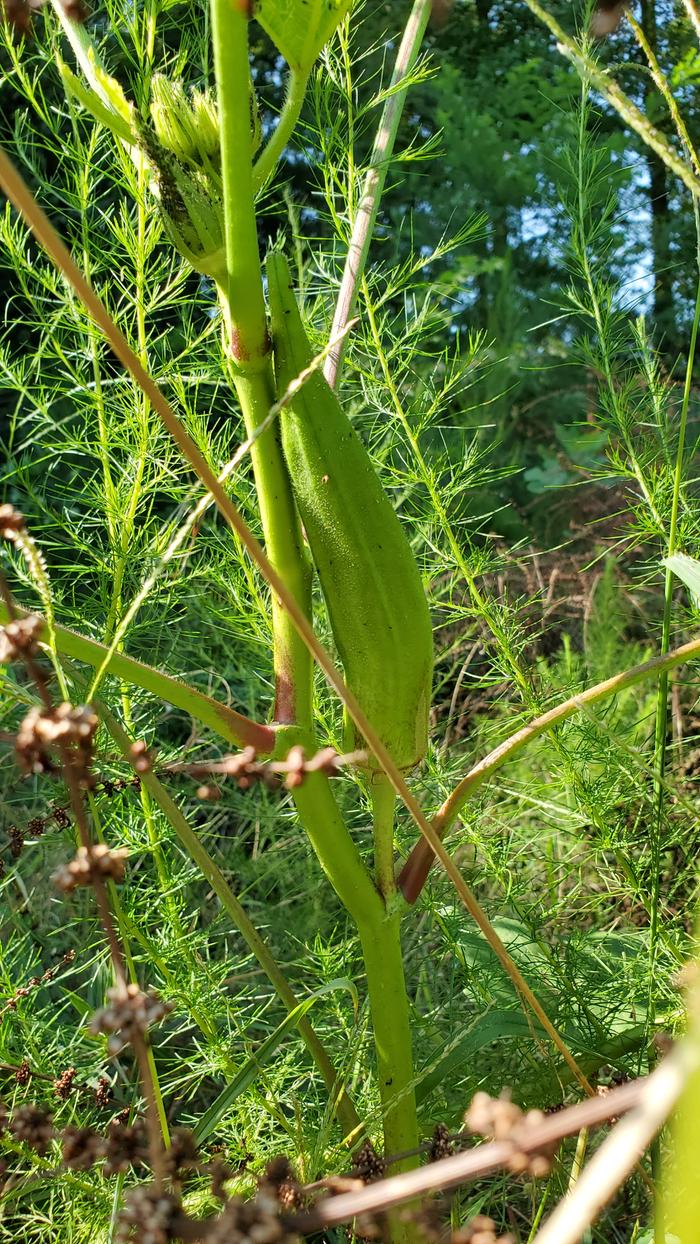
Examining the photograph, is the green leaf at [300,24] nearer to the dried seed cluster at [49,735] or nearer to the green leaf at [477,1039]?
the dried seed cluster at [49,735]

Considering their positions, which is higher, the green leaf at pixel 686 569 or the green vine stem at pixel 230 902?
the green leaf at pixel 686 569

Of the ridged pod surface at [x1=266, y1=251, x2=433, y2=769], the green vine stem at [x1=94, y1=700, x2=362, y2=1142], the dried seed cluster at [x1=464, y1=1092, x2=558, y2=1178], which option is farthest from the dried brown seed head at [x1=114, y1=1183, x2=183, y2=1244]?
the ridged pod surface at [x1=266, y1=251, x2=433, y2=769]

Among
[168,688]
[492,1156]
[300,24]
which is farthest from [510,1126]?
[300,24]

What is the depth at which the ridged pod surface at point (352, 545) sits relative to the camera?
72 cm

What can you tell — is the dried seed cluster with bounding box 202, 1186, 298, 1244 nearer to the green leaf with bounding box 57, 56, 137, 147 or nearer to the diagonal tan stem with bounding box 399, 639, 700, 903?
the diagonal tan stem with bounding box 399, 639, 700, 903

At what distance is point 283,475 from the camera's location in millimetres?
737

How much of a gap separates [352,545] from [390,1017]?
349 mm

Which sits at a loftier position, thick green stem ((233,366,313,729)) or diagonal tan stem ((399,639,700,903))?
thick green stem ((233,366,313,729))

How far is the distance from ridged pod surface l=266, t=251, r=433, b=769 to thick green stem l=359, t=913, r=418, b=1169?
154mm

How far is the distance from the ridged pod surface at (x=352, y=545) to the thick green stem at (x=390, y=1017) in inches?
6.0

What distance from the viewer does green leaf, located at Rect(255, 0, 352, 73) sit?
0.65 metres

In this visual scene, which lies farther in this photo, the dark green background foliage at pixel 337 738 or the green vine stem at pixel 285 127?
the dark green background foliage at pixel 337 738

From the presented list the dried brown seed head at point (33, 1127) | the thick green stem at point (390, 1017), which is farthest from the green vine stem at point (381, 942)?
the dried brown seed head at point (33, 1127)

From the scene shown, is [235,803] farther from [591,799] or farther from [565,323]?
[565,323]
